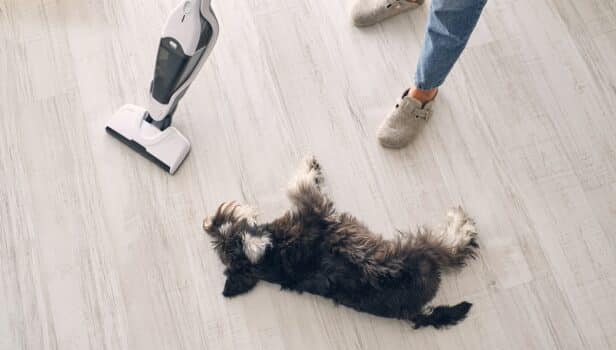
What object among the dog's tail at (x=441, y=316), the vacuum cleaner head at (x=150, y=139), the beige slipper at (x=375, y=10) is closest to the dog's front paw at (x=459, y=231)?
the dog's tail at (x=441, y=316)

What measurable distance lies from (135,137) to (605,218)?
1681 mm

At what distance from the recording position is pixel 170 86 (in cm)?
160

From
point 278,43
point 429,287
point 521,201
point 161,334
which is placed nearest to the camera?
point 429,287

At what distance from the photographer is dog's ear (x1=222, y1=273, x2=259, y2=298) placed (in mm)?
1711

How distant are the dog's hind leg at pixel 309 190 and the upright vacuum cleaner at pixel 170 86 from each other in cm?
42

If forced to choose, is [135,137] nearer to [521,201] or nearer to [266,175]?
[266,175]

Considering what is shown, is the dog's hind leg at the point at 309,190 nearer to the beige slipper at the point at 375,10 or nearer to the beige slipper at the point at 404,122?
the beige slipper at the point at 404,122

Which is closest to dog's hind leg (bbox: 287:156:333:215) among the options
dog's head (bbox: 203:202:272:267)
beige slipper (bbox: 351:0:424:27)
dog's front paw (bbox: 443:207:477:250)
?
dog's head (bbox: 203:202:272:267)

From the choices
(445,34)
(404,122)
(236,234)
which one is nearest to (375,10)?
(404,122)

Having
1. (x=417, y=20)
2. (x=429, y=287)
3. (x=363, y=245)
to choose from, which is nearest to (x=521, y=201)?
(x=429, y=287)

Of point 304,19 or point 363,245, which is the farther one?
point 304,19

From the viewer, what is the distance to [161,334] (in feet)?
5.82

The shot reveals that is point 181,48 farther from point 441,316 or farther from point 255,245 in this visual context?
point 441,316

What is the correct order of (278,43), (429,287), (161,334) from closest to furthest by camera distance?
(429,287)
(161,334)
(278,43)
